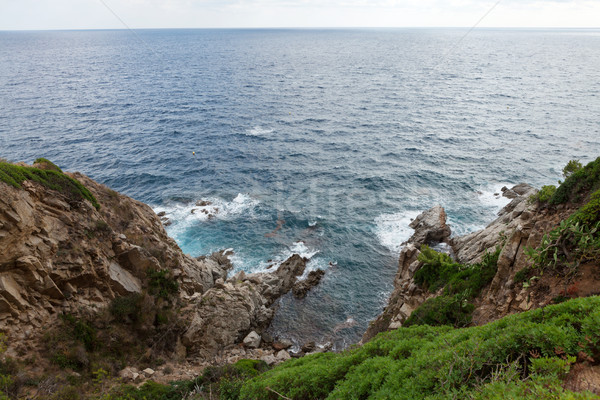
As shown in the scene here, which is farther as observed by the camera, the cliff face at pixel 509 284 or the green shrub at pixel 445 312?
the green shrub at pixel 445 312

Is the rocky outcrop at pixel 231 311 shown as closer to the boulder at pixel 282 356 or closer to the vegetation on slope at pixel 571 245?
the boulder at pixel 282 356

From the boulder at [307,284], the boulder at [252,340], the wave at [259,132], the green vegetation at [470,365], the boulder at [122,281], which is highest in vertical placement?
the wave at [259,132]

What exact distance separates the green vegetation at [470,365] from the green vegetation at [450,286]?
11.1 ft

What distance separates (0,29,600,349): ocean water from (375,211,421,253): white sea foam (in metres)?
0.19

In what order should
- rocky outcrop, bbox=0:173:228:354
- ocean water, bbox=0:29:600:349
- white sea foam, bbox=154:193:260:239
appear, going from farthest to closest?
white sea foam, bbox=154:193:260:239
ocean water, bbox=0:29:600:349
rocky outcrop, bbox=0:173:228:354

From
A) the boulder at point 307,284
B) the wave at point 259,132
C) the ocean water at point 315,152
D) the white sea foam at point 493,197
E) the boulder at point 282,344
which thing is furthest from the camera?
the wave at point 259,132

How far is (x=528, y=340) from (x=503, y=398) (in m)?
2.58

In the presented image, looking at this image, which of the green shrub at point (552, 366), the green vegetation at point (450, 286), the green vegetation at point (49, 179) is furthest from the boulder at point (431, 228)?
the green vegetation at point (49, 179)

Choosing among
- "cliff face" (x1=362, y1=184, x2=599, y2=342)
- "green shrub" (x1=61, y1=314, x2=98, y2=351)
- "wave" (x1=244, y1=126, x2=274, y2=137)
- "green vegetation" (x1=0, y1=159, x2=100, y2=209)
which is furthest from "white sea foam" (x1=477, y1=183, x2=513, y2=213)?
"green vegetation" (x1=0, y1=159, x2=100, y2=209)

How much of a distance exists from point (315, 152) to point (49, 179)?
41690 mm

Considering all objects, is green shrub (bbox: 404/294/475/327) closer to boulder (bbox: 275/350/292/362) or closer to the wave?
boulder (bbox: 275/350/292/362)

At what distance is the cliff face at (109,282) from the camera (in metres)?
17.7

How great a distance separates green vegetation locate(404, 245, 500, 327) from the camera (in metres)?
16.6

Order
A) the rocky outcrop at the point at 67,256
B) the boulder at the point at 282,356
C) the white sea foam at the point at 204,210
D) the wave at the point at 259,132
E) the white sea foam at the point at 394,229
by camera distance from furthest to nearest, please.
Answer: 1. the wave at the point at 259,132
2. the white sea foam at the point at 204,210
3. the white sea foam at the point at 394,229
4. the boulder at the point at 282,356
5. the rocky outcrop at the point at 67,256
